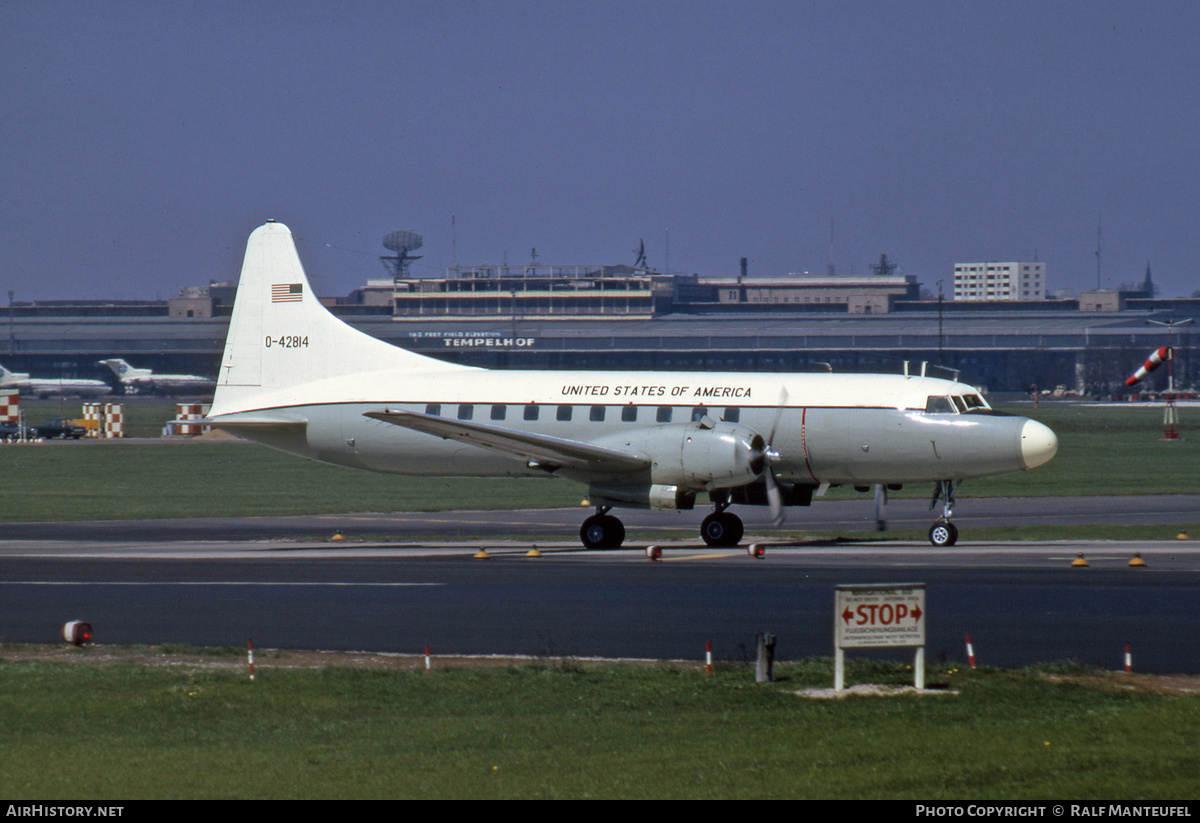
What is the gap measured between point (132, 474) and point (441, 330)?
11219 centimetres

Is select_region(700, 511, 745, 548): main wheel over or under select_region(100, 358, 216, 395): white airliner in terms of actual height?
under

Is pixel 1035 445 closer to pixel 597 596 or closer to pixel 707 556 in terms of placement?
pixel 707 556

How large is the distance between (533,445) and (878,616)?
54.0ft

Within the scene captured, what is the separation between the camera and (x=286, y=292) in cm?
3481

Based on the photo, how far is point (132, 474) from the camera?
5866 centimetres

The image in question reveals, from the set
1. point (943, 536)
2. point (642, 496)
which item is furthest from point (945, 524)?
point (642, 496)

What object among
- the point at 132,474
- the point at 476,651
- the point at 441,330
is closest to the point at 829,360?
the point at 441,330

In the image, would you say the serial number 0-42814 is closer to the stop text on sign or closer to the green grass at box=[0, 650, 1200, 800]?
the green grass at box=[0, 650, 1200, 800]

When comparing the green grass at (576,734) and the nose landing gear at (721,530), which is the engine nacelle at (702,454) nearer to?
the nose landing gear at (721,530)

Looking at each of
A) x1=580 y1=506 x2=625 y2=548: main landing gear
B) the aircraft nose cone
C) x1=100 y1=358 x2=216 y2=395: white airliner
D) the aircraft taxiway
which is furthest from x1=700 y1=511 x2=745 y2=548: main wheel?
x1=100 y1=358 x2=216 y2=395: white airliner

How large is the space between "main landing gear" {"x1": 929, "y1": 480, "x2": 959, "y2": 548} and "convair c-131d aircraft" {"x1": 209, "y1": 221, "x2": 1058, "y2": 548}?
0.17 feet

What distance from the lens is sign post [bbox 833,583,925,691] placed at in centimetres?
1363

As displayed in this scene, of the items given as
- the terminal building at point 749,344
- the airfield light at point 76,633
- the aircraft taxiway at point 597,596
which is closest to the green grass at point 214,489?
the aircraft taxiway at point 597,596

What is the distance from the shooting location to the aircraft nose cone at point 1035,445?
29.2m
